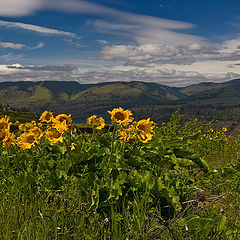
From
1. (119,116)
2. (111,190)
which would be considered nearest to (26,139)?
(119,116)

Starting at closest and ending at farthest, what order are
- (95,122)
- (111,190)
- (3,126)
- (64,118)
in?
(111,190), (64,118), (3,126), (95,122)

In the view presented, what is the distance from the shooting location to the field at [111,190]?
124 inches

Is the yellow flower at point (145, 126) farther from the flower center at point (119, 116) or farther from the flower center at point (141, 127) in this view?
the flower center at point (119, 116)

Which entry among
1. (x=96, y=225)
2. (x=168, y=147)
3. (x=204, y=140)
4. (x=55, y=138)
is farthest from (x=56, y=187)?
(x=204, y=140)

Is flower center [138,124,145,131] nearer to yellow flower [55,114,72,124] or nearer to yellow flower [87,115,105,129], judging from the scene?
yellow flower [55,114,72,124]

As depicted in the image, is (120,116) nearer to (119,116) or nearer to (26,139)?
(119,116)

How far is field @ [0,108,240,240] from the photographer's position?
3156mm

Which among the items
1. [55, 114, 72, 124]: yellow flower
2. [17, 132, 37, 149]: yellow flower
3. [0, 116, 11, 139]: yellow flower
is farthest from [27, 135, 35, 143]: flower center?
[55, 114, 72, 124]: yellow flower

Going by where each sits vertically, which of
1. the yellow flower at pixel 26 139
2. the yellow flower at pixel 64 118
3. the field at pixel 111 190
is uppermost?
the yellow flower at pixel 64 118

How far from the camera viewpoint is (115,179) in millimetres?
4312

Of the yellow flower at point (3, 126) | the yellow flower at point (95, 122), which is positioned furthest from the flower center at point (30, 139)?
the yellow flower at point (95, 122)

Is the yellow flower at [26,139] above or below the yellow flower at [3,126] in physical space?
below

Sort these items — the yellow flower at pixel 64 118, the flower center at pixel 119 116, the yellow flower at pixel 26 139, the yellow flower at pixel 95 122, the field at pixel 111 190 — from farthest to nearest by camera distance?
the yellow flower at pixel 95 122, the yellow flower at pixel 26 139, the flower center at pixel 119 116, the yellow flower at pixel 64 118, the field at pixel 111 190

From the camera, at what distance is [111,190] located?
12.7ft
